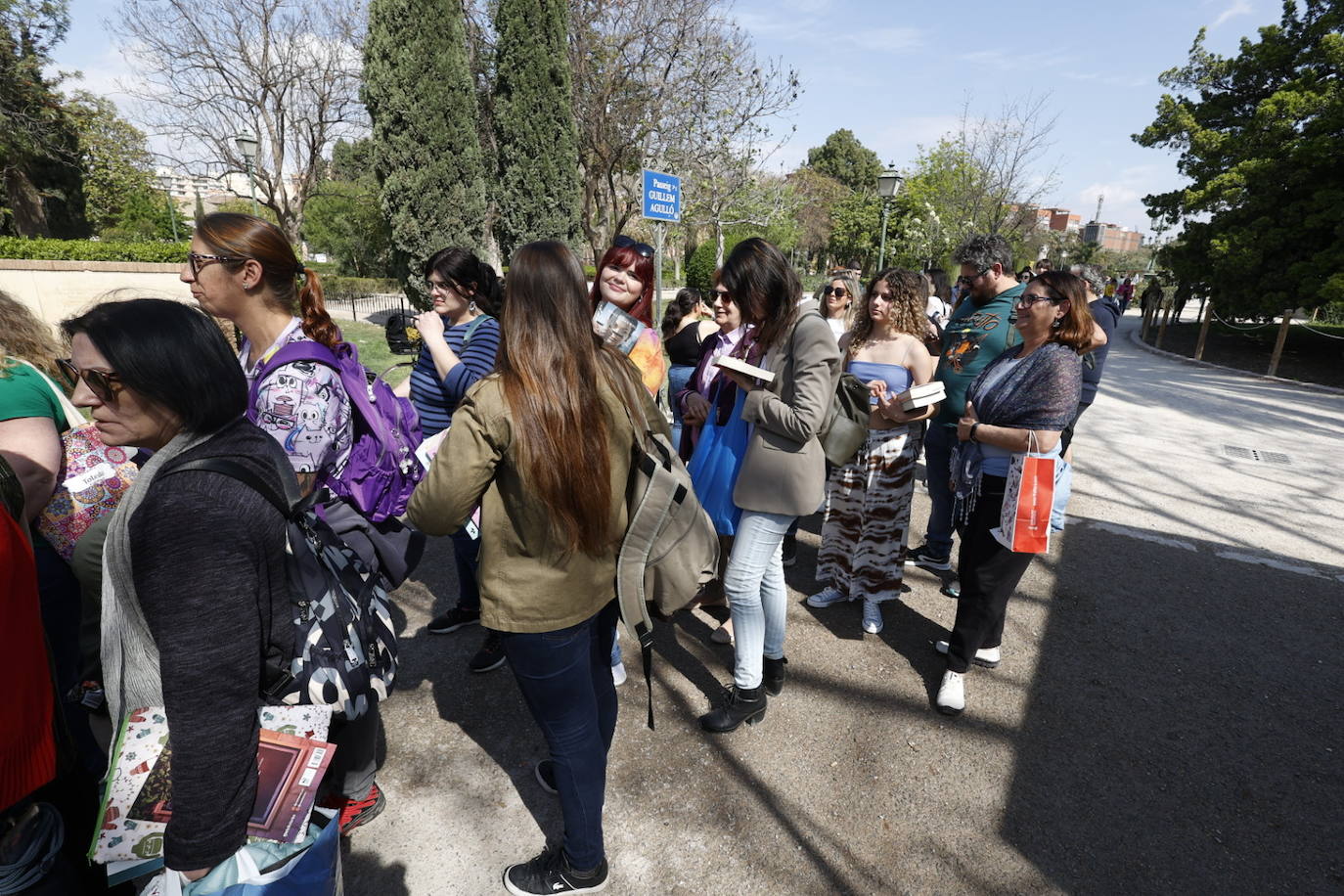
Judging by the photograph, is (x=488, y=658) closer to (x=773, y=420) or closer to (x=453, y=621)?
(x=453, y=621)

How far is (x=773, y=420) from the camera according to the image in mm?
2330

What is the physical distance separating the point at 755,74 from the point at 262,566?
17601 millimetres

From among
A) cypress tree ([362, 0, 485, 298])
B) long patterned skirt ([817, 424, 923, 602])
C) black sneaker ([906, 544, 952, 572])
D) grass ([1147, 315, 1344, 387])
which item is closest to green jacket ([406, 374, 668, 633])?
long patterned skirt ([817, 424, 923, 602])

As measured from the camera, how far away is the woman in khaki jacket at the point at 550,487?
1.51m

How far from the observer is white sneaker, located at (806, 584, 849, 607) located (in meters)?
3.78

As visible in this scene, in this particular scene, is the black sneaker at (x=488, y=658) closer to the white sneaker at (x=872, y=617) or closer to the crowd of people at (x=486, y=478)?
the crowd of people at (x=486, y=478)

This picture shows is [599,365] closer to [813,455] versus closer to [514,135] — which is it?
[813,455]

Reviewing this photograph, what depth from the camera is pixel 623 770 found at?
2527 millimetres

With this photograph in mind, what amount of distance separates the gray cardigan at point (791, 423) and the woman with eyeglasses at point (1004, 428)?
81cm

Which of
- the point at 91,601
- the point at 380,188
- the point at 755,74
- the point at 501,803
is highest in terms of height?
the point at 755,74

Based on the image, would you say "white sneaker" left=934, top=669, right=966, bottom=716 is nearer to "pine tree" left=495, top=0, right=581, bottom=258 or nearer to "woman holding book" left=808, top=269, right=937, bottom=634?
"woman holding book" left=808, top=269, right=937, bottom=634

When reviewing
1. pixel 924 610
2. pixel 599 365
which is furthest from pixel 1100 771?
pixel 599 365

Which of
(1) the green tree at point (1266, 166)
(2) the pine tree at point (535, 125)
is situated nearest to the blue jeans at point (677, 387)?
(2) the pine tree at point (535, 125)

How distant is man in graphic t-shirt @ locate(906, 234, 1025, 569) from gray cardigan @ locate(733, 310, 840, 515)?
1.74 meters
